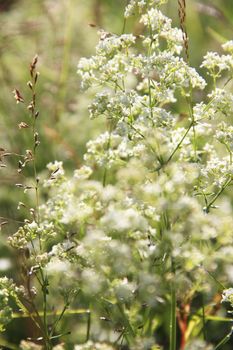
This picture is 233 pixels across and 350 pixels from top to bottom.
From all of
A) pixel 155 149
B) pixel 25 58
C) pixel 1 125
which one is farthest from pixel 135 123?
pixel 25 58

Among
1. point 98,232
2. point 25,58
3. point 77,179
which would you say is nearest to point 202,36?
point 25,58

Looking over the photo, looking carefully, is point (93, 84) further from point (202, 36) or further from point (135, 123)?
point (202, 36)

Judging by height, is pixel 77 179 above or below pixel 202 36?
below

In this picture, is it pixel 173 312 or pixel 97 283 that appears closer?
pixel 97 283

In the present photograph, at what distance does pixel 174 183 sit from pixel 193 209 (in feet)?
0.30

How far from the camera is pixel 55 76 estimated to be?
443 centimetres

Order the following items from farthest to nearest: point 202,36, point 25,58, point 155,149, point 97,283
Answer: point 202,36
point 25,58
point 155,149
point 97,283

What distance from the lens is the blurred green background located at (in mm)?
3744

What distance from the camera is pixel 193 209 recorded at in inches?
59.2

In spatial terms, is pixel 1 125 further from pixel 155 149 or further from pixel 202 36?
pixel 155 149

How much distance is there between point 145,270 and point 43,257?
1.24 feet

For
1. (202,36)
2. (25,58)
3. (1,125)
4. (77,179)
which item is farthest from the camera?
(202,36)

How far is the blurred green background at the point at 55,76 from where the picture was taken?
374cm

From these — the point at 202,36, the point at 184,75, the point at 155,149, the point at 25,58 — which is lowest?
the point at 155,149
